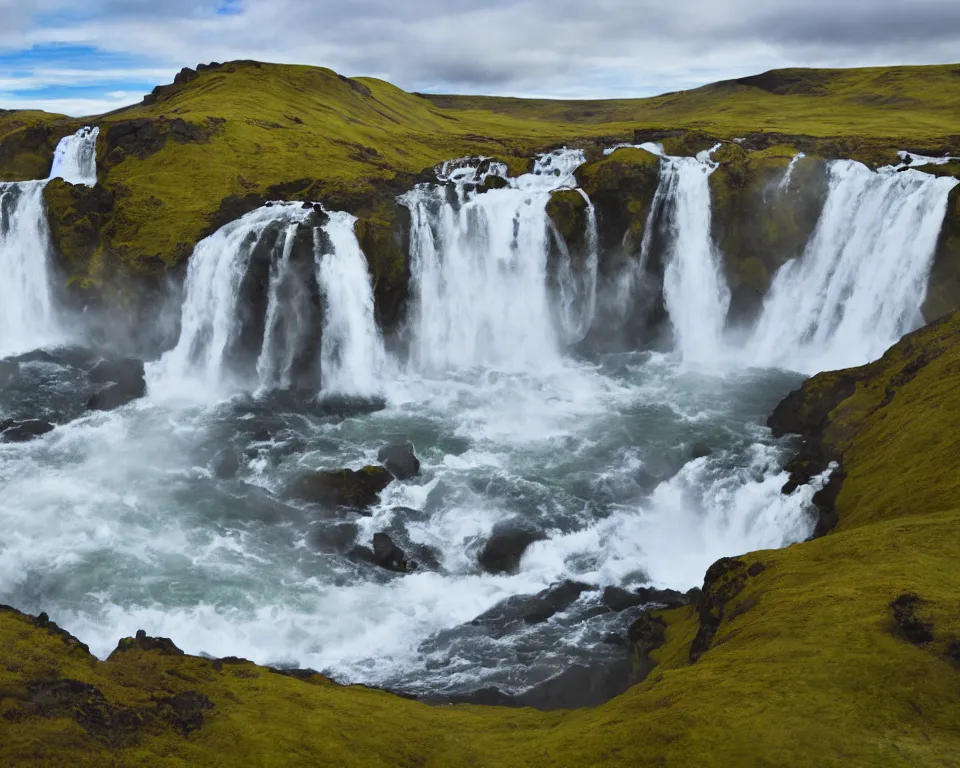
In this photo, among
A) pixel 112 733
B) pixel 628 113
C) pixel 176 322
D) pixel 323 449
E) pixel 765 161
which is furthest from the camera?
pixel 628 113

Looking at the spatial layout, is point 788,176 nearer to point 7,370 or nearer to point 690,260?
point 690,260

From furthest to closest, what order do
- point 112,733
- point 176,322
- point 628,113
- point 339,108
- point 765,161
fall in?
1. point 628,113
2. point 339,108
3. point 765,161
4. point 176,322
5. point 112,733

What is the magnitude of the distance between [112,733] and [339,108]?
74492 millimetres

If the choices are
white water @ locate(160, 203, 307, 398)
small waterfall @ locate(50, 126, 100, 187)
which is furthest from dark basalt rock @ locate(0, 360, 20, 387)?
small waterfall @ locate(50, 126, 100, 187)

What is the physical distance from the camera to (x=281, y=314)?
41.6m

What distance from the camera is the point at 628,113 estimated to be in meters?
131

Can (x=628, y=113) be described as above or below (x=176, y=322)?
above

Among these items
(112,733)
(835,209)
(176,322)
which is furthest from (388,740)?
(835,209)

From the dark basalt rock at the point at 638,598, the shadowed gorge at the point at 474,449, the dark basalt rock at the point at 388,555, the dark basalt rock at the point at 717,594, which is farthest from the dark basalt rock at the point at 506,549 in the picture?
the dark basalt rock at the point at 717,594

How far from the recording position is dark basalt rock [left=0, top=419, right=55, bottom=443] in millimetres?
34406

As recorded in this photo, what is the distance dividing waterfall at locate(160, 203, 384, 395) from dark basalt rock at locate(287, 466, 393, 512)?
1053 centimetres

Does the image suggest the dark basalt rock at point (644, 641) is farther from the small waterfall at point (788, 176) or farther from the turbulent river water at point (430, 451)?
the small waterfall at point (788, 176)

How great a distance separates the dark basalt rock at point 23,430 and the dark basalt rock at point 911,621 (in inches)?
1306

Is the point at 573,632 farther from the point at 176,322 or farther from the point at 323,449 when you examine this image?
the point at 176,322
